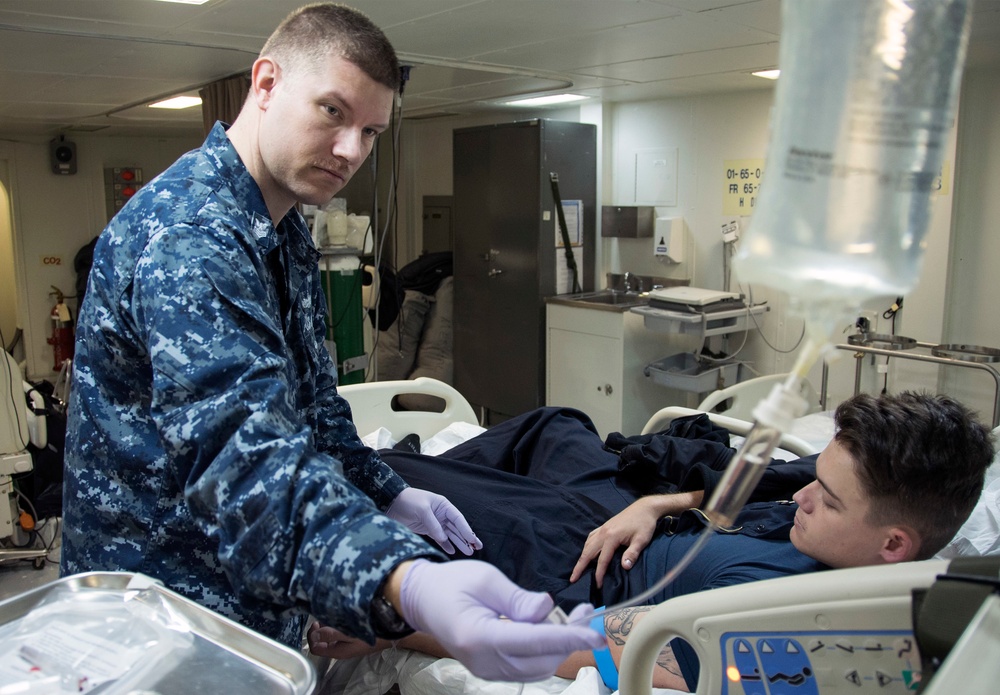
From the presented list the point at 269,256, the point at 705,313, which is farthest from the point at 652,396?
the point at 269,256

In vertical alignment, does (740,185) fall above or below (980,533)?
above

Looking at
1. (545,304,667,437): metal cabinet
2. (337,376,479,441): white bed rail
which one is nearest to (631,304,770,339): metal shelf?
(545,304,667,437): metal cabinet

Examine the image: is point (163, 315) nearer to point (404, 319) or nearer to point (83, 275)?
point (404, 319)

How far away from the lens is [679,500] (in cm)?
219

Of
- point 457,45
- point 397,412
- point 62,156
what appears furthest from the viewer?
point 62,156

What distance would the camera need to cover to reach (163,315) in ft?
3.21

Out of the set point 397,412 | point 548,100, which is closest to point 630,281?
point 548,100

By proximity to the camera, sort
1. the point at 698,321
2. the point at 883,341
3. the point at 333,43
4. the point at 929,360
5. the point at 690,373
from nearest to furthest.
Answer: the point at 333,43 → the point at 929,360 → the point at 883,341 → the point at 698,321 → the point at 690,373

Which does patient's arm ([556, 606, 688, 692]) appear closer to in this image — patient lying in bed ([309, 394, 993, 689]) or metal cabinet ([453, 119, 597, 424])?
patient lying in bed ([309, 394, 993, 689])

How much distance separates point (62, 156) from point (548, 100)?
16.9ft

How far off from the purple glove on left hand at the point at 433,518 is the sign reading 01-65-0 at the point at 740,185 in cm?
373

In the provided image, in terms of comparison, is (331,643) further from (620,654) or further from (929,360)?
(929,360)

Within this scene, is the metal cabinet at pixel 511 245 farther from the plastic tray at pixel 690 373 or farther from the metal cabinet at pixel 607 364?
the plastic tray at pixel 690 373

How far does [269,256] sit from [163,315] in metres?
0.38
